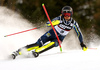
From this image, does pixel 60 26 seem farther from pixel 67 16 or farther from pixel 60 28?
pixel 67 16

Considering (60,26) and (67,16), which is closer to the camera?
(67,16)

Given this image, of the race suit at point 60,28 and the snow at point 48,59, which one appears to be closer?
the snow at point 48,59

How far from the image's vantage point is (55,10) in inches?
720

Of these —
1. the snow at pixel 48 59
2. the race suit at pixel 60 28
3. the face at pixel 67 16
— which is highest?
the face at pixel 67 16

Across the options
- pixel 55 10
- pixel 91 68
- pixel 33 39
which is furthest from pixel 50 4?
pixel 91 68

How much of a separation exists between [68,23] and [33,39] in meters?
3.35

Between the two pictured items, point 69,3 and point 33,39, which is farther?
point 69,3

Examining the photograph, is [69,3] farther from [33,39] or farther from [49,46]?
[49,46]

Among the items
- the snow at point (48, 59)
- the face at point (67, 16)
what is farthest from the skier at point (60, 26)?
the snow at point (48, 59)

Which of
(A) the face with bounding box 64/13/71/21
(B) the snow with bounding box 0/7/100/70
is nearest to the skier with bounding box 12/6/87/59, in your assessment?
(A) the face with bounding box 64/13/71/21

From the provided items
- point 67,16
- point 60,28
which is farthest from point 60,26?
point 67,16

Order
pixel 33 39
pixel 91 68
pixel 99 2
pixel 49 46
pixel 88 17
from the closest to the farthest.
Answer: pixel 91 68 → pixel 49 46 → pixel 33 39 → pixel 88 17 → pixel 99 2

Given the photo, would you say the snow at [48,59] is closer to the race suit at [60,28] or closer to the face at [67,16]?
the race suit at [60,28]

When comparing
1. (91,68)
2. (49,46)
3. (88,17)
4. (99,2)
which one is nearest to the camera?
(91,68)
